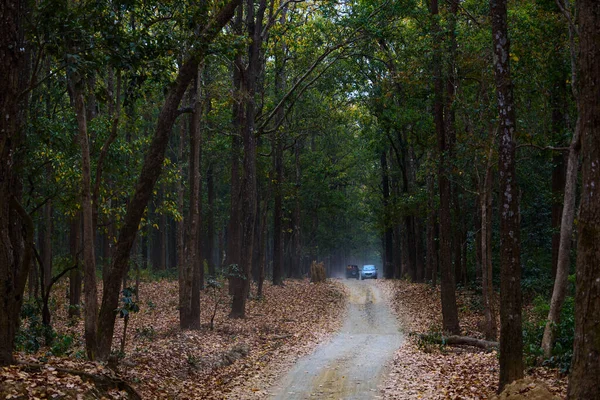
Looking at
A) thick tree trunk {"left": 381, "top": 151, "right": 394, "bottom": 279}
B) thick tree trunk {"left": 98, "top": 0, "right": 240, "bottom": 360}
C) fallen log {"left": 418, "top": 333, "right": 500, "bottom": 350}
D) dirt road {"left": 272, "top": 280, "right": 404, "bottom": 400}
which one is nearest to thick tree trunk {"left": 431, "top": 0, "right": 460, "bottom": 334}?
fallen log {"left": 418, "top": 333, "right": 500, "bottom": 350}

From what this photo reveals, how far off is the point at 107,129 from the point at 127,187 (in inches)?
99.1

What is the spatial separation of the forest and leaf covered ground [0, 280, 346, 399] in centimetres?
29

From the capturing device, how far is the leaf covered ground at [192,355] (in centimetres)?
880

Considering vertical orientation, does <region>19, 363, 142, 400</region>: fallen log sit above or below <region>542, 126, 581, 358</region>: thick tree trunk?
below

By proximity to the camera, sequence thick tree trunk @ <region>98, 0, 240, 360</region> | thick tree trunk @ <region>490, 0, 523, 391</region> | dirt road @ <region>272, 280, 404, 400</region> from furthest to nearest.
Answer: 1. thick tree trunk @ <region>98, 0, 240, 360</region>
2. dirt road @ <region>272, 280, 404, 400</region>
3. thick tree trunk @ <region>490, 0, 523, 391</region>

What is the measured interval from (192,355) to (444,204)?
8.96 m

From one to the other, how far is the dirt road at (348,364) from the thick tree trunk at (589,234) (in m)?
5.68

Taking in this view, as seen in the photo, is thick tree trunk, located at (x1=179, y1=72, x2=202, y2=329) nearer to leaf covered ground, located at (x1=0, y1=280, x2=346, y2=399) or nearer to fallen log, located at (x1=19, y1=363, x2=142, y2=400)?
leaf covered ground, located at (x1=0, y1=280, x2=346, y2=399)

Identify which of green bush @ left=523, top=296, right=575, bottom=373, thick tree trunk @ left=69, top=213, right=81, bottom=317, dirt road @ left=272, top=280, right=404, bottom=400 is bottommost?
dirt road @ left=272, top=280, right=404, bottom=400

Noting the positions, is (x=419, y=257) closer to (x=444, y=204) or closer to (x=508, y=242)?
(x=444, y=204)

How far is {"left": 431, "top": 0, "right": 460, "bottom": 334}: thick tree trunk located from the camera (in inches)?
720

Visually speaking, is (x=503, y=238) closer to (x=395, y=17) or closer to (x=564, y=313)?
(x=564, y=313)

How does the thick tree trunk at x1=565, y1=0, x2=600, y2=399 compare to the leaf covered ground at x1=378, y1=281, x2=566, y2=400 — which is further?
the leaf covered ground at x1=378, y1=281, x2=566, y2=400

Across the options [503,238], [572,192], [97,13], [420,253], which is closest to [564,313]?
[572,192]
